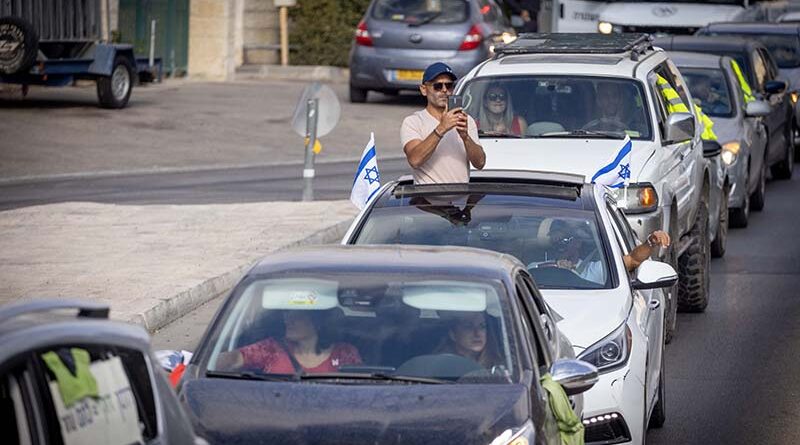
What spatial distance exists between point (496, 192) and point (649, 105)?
13.0ft

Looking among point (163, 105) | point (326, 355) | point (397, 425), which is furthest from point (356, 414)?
point (163, 105)

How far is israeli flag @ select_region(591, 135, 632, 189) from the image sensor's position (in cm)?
1188

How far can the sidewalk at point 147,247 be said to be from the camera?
1214 cm

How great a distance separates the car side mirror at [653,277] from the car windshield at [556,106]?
3.86m

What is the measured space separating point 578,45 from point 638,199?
98.7 inches

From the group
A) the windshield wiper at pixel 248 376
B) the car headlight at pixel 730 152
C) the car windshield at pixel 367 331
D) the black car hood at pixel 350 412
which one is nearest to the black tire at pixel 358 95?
the car headlight at pixel 730 152

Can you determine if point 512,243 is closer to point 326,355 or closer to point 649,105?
point 326,355

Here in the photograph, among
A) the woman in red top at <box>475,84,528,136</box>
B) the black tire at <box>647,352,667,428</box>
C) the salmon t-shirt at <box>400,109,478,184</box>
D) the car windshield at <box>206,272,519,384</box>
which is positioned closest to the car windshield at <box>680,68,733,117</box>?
→ the woman in red top at <box>475,84,528,136</box>

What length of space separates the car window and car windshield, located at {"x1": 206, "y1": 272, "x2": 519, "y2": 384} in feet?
5.34

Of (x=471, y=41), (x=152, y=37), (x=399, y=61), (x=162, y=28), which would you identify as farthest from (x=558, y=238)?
(x=162, y=28)

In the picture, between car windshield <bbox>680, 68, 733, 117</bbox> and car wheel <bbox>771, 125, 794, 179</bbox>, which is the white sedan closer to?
car windshield <bbox>680, 68, 733, 117</bbox>

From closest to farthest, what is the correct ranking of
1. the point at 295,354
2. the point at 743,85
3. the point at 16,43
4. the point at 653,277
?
the point at 295,354
the point at 653,277
the point at 743,85
the point at 16,43

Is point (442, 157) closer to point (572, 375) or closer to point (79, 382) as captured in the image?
point (572, 375)

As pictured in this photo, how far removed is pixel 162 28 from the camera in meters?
32.1
